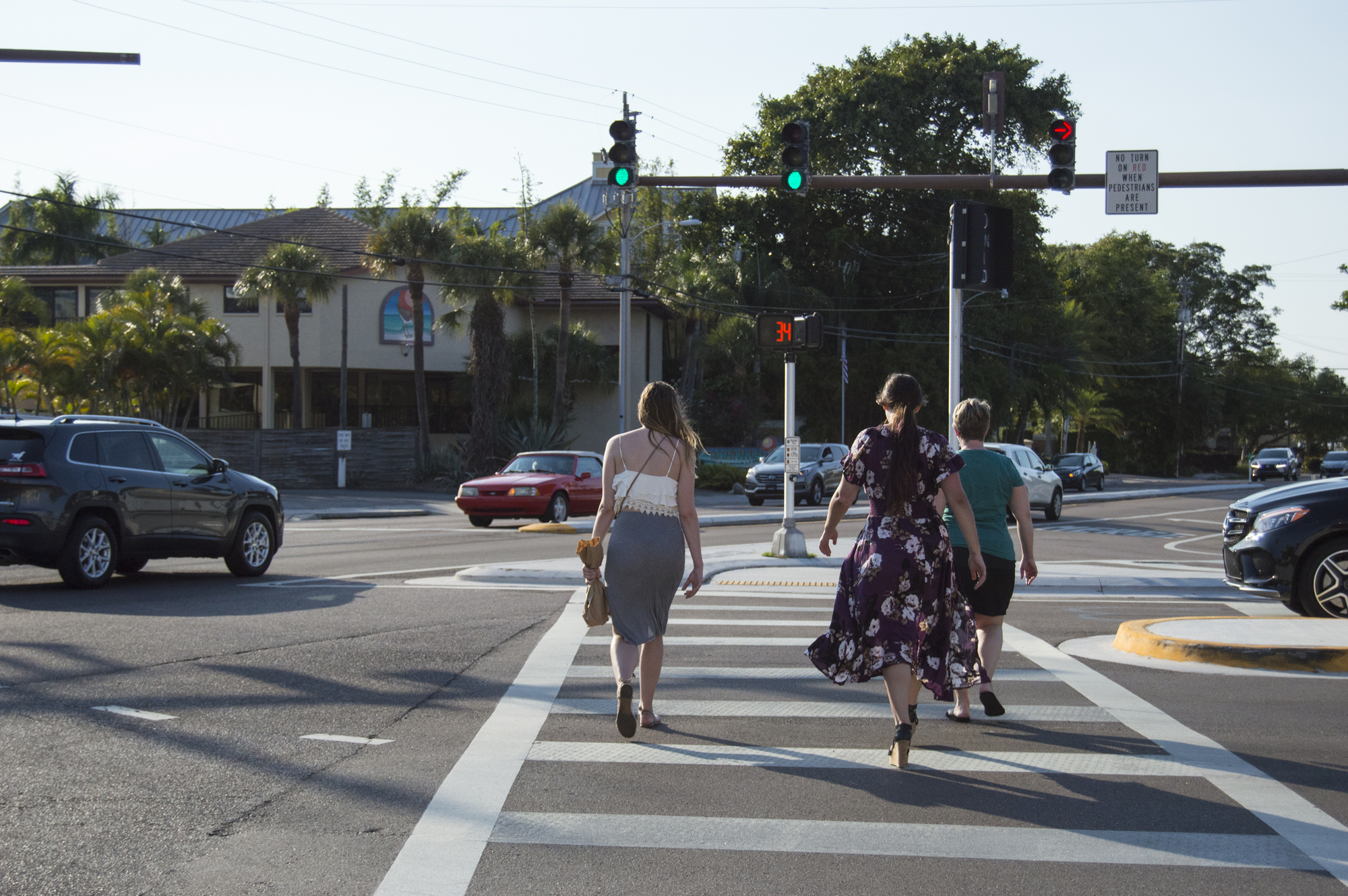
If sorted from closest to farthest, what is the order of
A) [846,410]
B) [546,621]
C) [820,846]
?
[820,846]
[546,621]
[846,410]

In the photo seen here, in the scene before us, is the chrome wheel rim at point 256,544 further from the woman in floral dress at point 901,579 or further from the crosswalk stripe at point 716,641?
the woman in floral dress at point 901,579

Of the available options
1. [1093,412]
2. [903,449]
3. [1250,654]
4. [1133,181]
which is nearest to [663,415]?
[903,449]

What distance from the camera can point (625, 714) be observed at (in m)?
6.24

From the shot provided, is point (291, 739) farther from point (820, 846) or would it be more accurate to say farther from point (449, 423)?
point (449, 423)

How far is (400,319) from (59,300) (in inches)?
605

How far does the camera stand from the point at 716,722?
22.4ft

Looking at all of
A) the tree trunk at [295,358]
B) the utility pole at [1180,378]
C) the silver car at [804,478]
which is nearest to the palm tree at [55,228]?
the tree trunk at [295,358]

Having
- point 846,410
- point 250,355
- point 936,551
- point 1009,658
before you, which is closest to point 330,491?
point 250,355

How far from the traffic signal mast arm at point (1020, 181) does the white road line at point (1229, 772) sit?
759 cm

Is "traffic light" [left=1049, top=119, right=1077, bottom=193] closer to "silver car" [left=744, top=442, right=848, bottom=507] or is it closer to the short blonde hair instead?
the short blonde hair

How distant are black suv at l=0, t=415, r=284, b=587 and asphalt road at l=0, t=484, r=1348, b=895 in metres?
1.13

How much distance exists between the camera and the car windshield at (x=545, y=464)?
24.6 meters

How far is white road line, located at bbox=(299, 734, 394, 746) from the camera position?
20.6ft

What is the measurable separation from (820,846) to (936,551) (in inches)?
74.3
